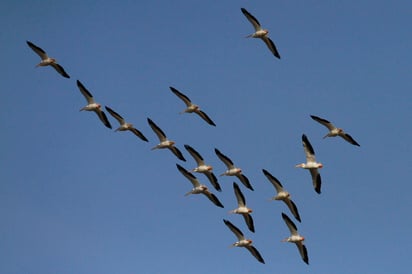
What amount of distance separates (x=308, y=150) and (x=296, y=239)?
9028mm

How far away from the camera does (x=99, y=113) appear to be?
93.9m

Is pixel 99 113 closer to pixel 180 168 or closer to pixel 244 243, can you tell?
pixel 180 168

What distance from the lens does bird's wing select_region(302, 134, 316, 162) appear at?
287 feet

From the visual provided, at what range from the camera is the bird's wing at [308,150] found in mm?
87562

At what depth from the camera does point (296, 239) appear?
93625 millimetres

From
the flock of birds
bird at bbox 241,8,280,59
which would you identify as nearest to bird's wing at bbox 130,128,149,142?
the flock of birds

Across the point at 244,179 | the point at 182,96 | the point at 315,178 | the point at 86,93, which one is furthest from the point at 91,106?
the point at 315,178

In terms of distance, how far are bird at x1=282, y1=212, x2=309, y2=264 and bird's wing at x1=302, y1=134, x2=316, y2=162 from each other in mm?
6178

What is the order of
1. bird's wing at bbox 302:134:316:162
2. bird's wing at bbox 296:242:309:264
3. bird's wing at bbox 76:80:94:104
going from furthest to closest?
1. bird's wing at bbox 296:242:309:264
2. bird's wing at bbox 76:80:94:104
3. bird's wing at bbox 302:134:316:162

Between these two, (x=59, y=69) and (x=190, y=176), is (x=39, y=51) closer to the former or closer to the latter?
(x=59, y=69)

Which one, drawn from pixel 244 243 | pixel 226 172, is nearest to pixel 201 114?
pixel 226 172

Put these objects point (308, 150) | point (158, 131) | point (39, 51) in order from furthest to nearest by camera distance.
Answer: point (158, 131) → point (39, 51) → point (308, 150)

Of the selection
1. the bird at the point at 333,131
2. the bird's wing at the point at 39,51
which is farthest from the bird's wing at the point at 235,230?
the bird's wing at the point at 39,51

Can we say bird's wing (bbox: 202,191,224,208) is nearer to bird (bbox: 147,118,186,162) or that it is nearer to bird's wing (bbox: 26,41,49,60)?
bird (bbox: 147,118,186,162)
